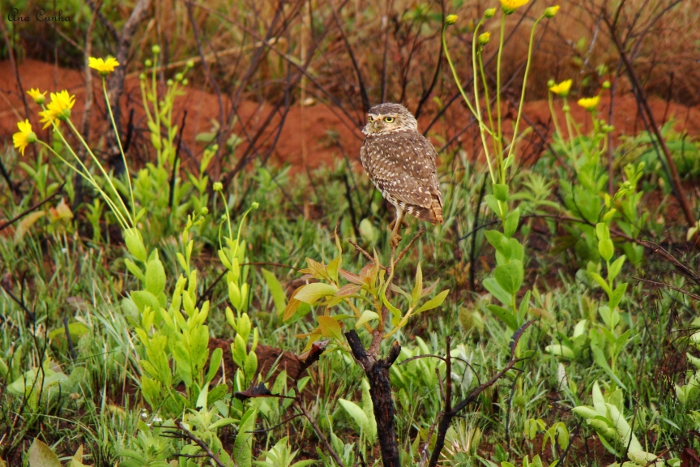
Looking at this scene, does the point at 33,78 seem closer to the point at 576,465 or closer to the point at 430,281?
the point at 430,281

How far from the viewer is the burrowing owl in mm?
2822

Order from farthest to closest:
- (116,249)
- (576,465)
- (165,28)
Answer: (165,28), (116,249), (576,465)

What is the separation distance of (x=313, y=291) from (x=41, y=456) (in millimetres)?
982

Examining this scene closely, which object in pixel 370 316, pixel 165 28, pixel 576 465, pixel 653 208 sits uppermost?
pixel 165 28

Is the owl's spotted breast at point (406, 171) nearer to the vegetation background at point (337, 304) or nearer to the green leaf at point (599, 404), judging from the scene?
the vegetation background at point (337, 304)

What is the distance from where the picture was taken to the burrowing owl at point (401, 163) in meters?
2.82

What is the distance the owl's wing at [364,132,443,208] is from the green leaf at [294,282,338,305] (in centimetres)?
80

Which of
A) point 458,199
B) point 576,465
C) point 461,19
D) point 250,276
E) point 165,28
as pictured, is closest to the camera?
point 576,465

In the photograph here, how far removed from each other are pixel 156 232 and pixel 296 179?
145 cm

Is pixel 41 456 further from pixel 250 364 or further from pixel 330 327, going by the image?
pixel 330 327

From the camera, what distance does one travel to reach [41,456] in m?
2.27

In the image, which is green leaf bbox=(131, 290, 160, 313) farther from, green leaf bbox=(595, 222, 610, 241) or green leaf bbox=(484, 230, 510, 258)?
green leaf bbox=(595, 222, 610, 241)

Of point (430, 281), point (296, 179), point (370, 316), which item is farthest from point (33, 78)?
point (370, 316)

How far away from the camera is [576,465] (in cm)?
249
